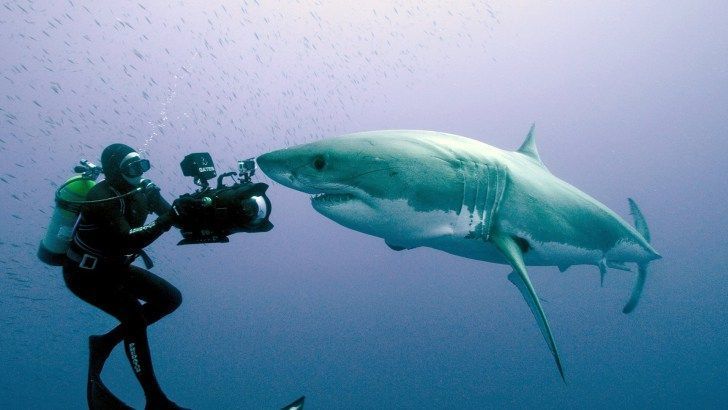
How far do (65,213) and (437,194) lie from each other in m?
3.48

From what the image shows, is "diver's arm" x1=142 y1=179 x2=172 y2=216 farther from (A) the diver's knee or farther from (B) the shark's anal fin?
(B) the shark's anal fin

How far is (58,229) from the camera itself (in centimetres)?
370

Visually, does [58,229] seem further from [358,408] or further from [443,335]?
[443,335]

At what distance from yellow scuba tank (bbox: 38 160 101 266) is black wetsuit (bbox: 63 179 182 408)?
24cm

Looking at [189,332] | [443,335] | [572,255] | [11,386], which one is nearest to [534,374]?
[443,335]

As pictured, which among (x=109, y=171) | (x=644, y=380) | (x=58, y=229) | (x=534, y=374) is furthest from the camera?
(x=644, y=380)

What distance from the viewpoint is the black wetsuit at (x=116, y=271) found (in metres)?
3.17


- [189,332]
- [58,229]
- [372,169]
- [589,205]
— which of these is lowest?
[189,332]

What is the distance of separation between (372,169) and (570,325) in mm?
48969

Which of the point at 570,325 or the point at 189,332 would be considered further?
the point at 189,332

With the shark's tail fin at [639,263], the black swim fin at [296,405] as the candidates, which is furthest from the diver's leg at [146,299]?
the shark's tail fin at [639,263]

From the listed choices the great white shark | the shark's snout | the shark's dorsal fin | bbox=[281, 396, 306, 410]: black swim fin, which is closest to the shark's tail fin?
the shark's dorsal fin

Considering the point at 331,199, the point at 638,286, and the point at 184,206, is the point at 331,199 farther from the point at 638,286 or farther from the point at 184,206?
the point at 638,286

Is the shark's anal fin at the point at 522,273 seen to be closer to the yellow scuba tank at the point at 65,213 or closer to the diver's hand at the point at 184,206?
the diver's hand at the point at 184,206
